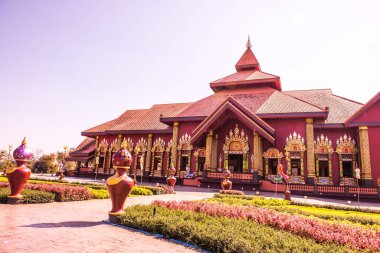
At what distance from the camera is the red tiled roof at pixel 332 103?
67.2 ft

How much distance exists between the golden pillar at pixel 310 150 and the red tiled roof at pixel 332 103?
142 centimetres

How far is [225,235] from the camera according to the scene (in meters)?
4.41

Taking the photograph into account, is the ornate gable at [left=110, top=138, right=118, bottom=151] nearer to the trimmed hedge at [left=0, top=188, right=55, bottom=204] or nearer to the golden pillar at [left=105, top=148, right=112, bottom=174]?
the golden pillar at [left=105, top=148, right=112, bottom=174]

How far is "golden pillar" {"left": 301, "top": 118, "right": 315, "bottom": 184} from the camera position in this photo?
19.0 metres

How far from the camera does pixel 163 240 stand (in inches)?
192

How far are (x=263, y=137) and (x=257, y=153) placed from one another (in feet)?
5.60

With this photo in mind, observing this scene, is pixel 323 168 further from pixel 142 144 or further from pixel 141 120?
pixel 141 120

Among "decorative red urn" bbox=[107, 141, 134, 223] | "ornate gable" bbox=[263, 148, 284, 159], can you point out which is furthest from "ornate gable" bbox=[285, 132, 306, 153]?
"decorative red urn" bbox=[107, 141, 134, 223]

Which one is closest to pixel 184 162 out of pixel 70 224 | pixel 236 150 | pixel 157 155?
pixel 157 155

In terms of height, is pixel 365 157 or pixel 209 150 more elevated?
pixel 209 150

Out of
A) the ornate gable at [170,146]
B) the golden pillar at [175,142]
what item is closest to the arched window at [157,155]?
the ornate gable at [170,146]

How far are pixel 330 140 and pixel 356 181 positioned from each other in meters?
3.50

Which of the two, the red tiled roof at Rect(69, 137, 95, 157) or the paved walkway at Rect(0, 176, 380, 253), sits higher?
the red tiled roof at Rect(69, 137, 95, 157)

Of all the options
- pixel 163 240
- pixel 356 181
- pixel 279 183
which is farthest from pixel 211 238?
pixel 356 181
